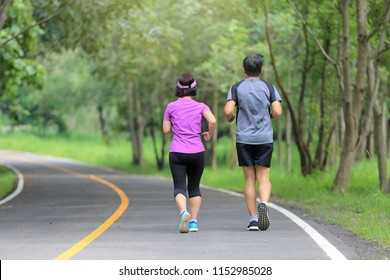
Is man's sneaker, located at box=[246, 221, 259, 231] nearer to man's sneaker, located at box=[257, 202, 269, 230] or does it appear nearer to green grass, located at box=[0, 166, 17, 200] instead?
man's sneaker, located at box=[257, 202, 269, 230]

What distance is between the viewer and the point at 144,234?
13281 millimetres

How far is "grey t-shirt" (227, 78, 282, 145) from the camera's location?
1348cm

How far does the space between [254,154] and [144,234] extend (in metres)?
1.78

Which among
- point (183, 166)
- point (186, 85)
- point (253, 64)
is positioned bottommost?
point (183, 166)

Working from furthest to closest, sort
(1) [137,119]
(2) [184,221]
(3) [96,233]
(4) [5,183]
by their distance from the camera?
(1) [137,119], (4) [5,183], (3) [96,233], (2) [184,221]

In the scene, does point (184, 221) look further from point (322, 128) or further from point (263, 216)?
point (322, 128)

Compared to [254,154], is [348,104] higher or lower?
lower

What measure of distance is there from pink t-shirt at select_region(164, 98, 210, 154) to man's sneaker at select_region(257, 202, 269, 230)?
1105mm

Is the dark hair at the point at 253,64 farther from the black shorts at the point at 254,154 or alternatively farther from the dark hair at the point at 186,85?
the black shorts at the point at 254,154

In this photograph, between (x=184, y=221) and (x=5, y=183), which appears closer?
(x=184, y=221)

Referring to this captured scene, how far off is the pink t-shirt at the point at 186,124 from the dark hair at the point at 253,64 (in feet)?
2.38

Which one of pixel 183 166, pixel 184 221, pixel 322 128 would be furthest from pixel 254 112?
pixel 322 128

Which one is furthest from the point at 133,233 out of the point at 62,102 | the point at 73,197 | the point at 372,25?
the point at 62,102

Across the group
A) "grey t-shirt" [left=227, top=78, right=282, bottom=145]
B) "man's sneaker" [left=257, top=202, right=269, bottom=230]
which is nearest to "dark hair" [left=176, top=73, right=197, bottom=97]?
"grey t-shirt" [left=227, top=78, right=282, bottom=145]
